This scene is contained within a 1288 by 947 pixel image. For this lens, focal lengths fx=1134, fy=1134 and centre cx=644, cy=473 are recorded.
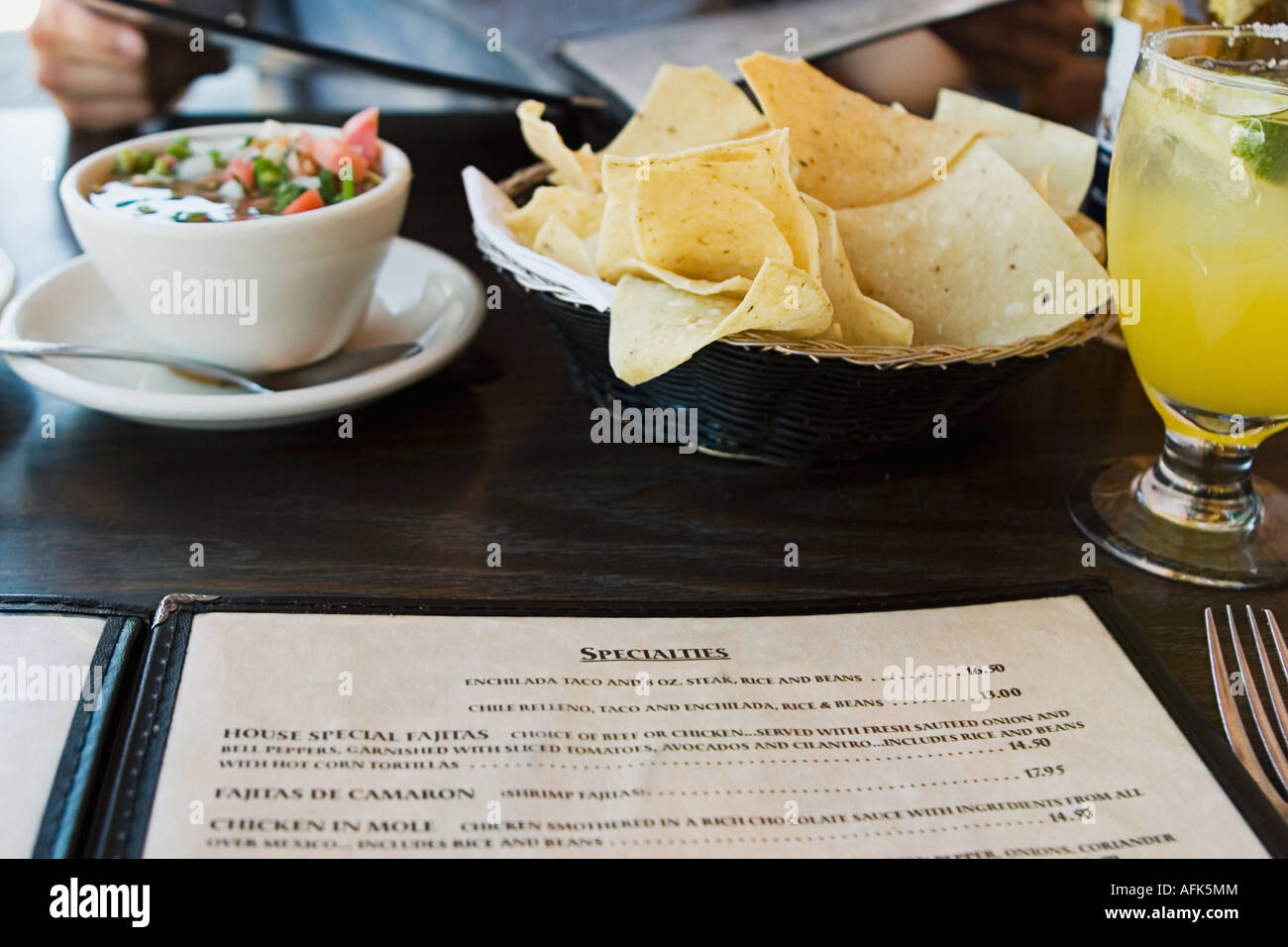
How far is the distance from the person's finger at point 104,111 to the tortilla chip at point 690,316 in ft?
4.88

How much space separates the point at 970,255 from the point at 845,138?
0.53 ft

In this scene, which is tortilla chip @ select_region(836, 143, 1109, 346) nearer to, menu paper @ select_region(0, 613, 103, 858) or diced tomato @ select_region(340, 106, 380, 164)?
diced tomato @ select_region(340, 106, 380, 164)

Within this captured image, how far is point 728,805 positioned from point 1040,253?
0.51 m

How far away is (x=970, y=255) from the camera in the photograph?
2.89ft

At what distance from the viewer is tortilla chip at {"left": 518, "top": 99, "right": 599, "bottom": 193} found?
977 mm

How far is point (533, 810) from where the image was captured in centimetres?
54

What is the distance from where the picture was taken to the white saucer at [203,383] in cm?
88

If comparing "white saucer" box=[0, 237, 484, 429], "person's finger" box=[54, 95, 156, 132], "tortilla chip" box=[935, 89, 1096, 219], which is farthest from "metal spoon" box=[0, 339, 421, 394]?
"person's finger" box=[54, 95, 156, 132]

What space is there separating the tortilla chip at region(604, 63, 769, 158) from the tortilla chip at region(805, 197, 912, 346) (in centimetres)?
24

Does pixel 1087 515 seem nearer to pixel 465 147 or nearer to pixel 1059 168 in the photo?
pixel 1059 168

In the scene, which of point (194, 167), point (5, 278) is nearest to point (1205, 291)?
point (194, 167)

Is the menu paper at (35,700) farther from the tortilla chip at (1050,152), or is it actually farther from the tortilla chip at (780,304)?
the tortilla chip at (1050,152)

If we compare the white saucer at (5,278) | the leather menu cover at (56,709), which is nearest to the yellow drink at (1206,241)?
the leather menu cover at (56,709)
